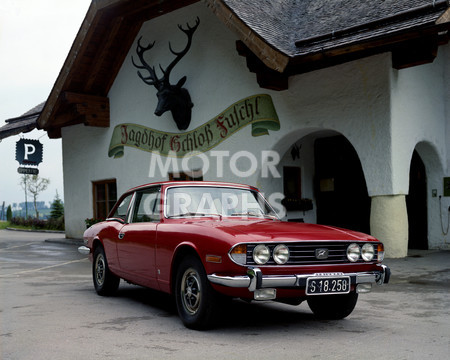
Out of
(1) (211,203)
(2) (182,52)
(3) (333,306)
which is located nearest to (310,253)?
(3) (333,306)

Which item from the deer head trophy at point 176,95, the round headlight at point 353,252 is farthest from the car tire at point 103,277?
the deer head trophy at point 176,95

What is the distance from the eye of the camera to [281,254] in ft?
16.4

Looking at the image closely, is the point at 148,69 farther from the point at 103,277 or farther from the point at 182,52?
the point at 103,277

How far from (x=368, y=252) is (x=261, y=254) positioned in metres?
1.25

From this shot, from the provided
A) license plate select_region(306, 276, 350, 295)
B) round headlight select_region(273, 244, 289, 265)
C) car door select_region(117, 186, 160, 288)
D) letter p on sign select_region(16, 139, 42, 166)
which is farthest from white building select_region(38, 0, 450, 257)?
round headlight select_region(273, 244, 289, 265)

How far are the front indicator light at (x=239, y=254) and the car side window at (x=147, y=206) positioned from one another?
1.67 meters

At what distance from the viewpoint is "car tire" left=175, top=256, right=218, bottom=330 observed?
5102mm

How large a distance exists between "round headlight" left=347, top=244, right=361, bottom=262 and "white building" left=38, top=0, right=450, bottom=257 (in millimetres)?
5240

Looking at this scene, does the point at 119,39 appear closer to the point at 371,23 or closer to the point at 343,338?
the point at 371,23

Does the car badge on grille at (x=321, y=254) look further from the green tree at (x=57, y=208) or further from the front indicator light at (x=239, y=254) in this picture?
the green tree at (x=57, y=208)

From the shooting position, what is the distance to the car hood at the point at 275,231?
505 cm

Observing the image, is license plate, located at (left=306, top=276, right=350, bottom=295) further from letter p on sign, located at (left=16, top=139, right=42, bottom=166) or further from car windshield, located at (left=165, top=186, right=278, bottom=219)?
letter p on sign, located at (left=16, top=139, right=42, bottom=166)

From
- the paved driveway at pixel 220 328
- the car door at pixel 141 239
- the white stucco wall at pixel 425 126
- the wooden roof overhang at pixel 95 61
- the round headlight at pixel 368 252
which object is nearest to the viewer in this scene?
the paved driveway at pixel 220 328

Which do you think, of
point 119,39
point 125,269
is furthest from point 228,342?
point 119,39
